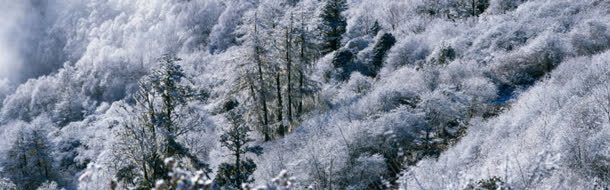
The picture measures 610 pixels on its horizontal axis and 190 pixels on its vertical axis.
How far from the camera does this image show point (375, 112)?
2459 centimetres

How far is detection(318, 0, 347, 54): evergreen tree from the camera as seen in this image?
154 feet

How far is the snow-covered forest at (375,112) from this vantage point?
477 inches

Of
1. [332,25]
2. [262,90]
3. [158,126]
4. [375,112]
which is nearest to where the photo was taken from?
[158,126]

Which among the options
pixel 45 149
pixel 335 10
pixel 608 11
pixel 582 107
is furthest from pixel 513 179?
pixel 335 10

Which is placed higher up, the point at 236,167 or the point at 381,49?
the point at 381,49

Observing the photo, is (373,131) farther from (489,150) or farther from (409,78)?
(409,78)

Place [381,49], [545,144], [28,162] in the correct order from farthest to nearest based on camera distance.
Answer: [28,162] < [381,49] < [545,144]

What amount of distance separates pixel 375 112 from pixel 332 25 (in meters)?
24.7

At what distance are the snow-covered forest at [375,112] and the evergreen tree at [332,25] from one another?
0.14 m

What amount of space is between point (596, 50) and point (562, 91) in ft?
29.4

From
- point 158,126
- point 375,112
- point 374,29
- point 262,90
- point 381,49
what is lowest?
point 375,112

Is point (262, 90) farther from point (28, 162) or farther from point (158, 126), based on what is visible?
point (28, 162)

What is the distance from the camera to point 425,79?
26.2 meters

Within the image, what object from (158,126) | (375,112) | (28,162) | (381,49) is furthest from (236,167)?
(28,162)
